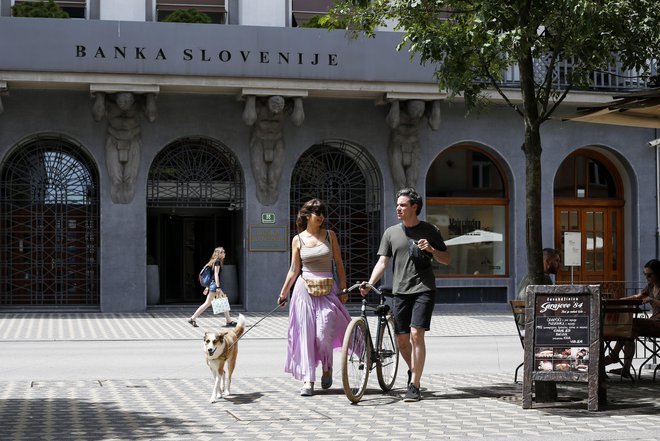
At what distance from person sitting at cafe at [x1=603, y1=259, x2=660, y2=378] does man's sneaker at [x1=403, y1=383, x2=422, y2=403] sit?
93.5 inches

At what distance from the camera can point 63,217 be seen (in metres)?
23.0

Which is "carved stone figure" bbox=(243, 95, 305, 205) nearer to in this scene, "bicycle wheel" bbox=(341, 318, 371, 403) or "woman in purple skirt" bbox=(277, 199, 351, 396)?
"woman in purple skirt" bbox=(277, 199, 351, 396)

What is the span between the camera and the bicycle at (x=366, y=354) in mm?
9484

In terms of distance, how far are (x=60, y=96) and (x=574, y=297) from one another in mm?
16294

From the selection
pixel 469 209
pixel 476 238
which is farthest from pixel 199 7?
pixel 476 238

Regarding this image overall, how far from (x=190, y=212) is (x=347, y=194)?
154 inches

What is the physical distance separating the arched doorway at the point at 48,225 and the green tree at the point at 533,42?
13213 millimetres

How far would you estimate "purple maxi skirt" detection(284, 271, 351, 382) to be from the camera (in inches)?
400

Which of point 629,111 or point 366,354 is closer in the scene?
point 366,354

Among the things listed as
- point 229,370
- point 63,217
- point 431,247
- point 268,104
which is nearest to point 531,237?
point 431,247

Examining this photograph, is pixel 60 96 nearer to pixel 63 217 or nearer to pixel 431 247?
pixel 63 217

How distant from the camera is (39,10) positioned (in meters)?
22.3

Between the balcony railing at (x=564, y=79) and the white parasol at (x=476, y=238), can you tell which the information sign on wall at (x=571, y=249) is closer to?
the white parasol at (x=476, y=238)

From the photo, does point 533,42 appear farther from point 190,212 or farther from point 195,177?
point 190,212
